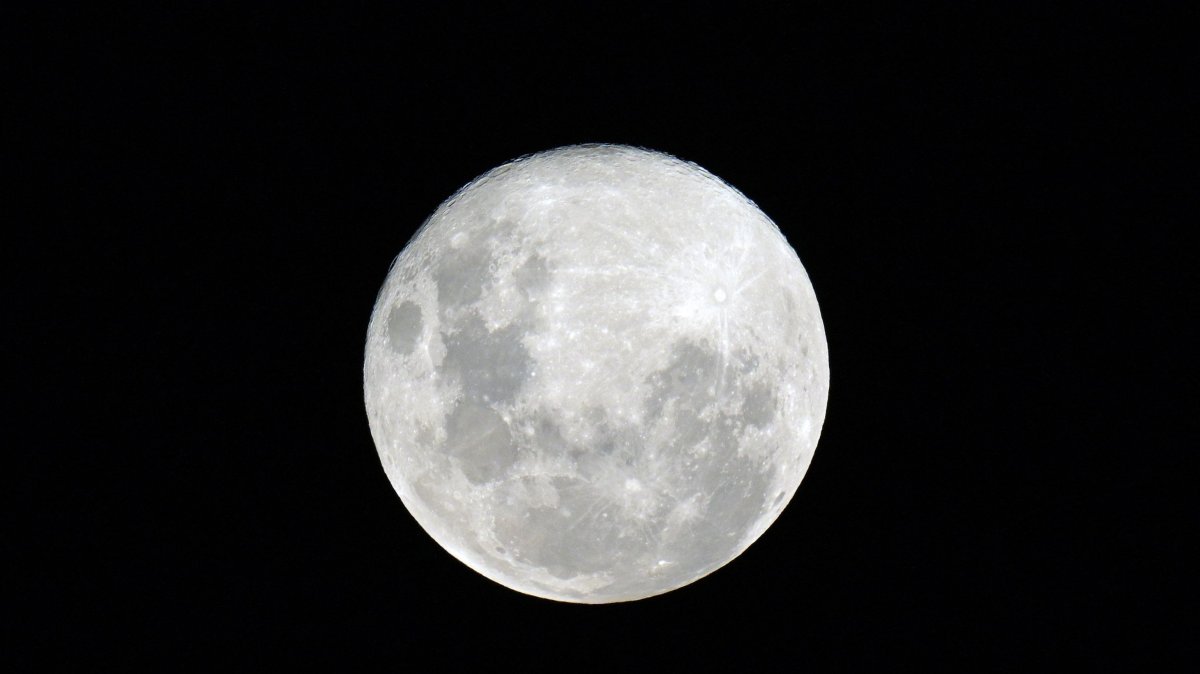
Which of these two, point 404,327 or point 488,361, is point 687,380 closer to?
point 488,361

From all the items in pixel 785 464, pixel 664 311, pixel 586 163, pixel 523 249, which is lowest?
pixel 785 464

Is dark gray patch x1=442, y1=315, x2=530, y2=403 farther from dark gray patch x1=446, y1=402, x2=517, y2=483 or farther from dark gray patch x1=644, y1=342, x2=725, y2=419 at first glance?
dark gray patch x1=644, y1=342, x2=725, y2=419

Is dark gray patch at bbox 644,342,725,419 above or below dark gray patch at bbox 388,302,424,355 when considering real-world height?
below

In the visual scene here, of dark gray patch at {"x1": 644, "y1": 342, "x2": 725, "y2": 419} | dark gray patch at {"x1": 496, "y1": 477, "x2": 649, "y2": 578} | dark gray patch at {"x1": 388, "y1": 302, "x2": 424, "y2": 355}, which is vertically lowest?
dark gray patch at {"x1": 496, "y1": 477, "x2": 649, "y2": 578}

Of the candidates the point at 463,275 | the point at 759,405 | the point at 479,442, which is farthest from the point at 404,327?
the point at 759,405

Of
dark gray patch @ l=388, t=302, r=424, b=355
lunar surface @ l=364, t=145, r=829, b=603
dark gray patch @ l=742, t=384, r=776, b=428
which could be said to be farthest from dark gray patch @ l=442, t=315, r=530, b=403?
dark gray patch @ l=742, t=384, r=776, b=428

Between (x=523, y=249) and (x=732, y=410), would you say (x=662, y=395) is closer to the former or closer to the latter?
(x=732, y=410)

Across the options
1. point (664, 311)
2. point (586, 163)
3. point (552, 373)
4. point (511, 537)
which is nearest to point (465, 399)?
point (552, 373)
